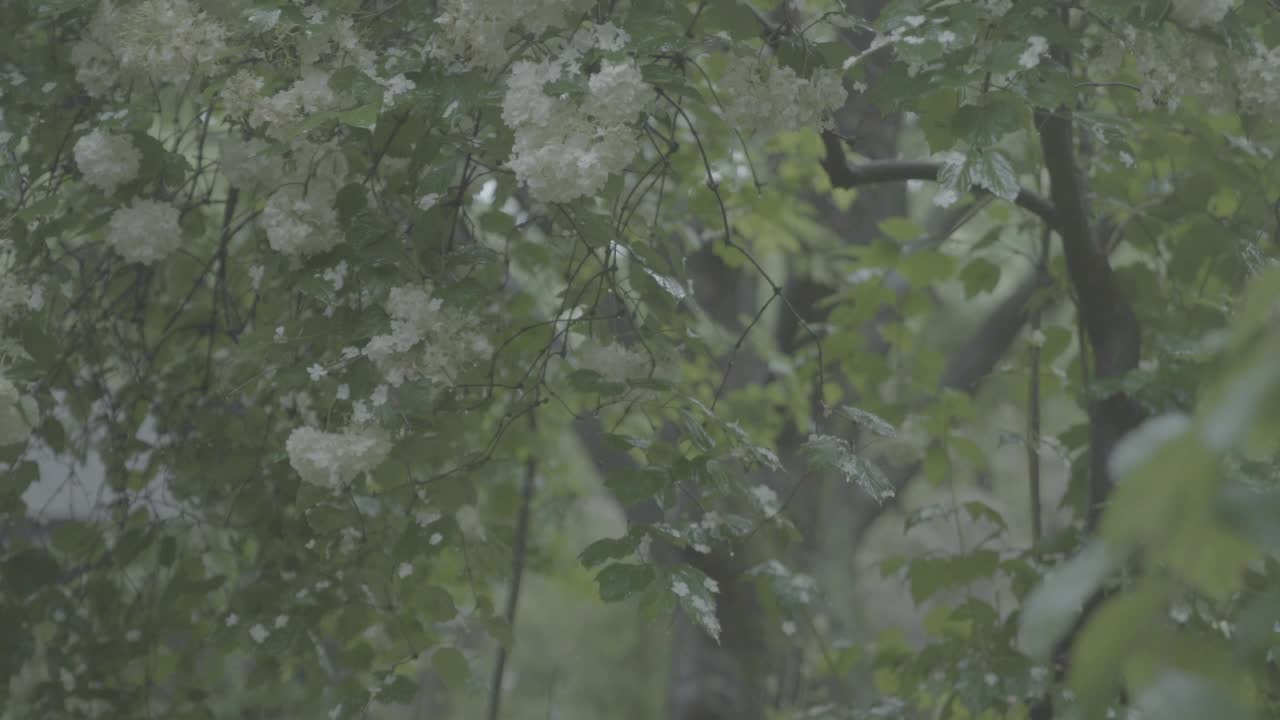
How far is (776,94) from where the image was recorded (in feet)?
5.93

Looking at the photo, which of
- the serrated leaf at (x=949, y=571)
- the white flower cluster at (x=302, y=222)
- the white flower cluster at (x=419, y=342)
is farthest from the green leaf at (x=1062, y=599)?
the serrated leaf at (x=949, y=571)

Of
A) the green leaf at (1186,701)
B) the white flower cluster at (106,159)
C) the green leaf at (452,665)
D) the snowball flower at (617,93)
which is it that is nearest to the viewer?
the green leaf at (1186,701)

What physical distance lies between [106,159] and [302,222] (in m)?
0.35

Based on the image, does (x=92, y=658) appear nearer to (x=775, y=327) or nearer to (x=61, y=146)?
(x=61, y=146)

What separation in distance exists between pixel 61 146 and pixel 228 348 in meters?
0.75

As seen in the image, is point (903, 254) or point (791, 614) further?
point (903, 254)

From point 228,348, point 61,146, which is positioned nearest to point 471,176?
point 61,146

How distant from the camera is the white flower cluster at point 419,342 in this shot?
5.63 feet

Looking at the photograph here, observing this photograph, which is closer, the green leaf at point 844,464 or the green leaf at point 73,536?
the green leaf at point 844,464

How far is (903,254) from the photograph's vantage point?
2.78 m

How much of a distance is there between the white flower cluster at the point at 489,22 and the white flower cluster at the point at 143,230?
0.58 m

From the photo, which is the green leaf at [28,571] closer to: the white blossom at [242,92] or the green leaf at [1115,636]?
the white blossom at [242,92]

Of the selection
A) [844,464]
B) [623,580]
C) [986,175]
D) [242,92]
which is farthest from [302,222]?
[986,175]

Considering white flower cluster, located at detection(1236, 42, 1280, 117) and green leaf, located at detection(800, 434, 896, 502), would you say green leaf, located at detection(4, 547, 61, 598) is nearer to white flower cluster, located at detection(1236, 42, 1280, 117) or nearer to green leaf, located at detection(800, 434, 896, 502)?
green leaf, located at detection(800, 434, 896, 502)
